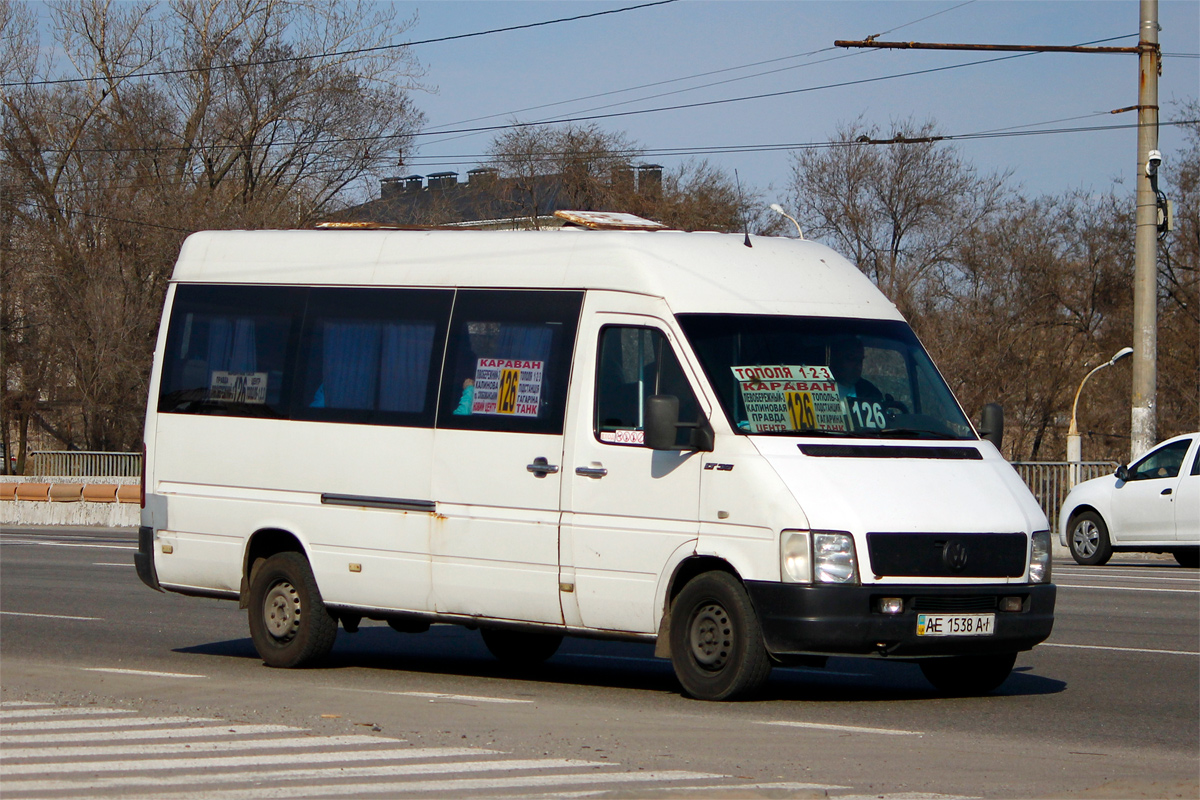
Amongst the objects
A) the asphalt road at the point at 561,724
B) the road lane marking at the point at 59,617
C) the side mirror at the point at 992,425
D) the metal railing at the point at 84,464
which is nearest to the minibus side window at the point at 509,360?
the asphalt road at the point at 561,724

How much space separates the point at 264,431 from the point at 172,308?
1.54m

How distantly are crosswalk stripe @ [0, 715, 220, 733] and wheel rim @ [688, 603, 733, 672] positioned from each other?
8.78 ft

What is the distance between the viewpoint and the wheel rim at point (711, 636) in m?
9.33

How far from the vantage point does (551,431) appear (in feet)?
33.5

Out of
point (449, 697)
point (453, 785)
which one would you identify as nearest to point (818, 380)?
point (449, 697)

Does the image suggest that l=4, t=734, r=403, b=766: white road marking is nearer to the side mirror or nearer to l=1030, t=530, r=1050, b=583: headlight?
l=1030, t=530, r=1050, b=583: headlight

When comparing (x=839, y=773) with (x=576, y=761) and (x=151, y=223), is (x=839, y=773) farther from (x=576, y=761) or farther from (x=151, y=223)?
(x=151, y=223)

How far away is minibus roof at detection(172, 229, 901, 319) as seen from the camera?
10062 millimetres

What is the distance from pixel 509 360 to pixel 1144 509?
14066mm

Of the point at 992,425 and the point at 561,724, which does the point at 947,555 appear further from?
the point at 561,724

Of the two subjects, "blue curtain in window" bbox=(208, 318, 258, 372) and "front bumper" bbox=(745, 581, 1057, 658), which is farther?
Result: "blue curtain in window" bbox=(208, 318, 258, 372)

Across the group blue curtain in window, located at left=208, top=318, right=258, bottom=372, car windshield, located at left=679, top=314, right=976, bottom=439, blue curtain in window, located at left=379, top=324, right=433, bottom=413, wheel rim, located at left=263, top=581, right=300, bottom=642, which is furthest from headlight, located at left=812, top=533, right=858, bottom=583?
blue curtain in window, located at left=208, top=318, right=258, bottom=372

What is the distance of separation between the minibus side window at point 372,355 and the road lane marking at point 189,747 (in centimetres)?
327

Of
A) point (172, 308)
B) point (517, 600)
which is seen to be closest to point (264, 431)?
point (172, 308)
